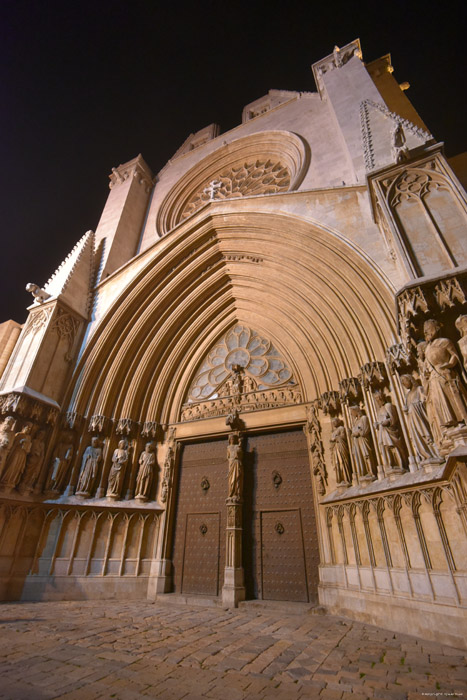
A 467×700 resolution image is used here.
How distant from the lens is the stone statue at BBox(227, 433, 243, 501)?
6.35 meters

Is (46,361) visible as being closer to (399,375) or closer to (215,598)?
(215,598)

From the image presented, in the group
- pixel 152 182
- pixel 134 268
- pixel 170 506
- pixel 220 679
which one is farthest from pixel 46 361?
pixel 152 182

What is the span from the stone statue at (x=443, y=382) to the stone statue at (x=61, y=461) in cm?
639

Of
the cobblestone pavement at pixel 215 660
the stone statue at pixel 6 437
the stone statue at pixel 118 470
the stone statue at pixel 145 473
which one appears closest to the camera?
the cobblestone pavement at pixel 215 660

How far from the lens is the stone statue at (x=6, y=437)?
591cm

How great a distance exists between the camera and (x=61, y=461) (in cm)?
668

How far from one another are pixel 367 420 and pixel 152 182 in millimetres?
12941

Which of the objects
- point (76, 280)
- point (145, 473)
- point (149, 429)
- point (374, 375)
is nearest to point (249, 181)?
point (76, 280)

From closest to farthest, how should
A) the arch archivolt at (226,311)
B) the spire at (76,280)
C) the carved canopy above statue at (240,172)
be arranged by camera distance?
the arch archivolt at (226,311) < the spire at (76,280) < the carved canopy above statue at (240,172)

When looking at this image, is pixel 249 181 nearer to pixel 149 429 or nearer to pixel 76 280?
pixel 76 280

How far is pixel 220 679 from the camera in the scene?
228 cm

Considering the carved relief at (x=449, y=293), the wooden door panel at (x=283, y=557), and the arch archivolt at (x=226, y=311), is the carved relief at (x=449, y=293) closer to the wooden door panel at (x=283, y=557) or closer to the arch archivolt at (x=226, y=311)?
the arch archivolt at (x=226, y=311)

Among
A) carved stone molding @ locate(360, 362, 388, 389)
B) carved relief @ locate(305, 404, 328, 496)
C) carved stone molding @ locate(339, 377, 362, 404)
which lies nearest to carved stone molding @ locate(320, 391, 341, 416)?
carved stone molding @ locate(339, 377, 362, 404)

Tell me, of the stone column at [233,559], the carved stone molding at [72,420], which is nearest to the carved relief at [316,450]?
the stone column at [233,559]
